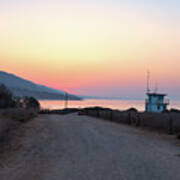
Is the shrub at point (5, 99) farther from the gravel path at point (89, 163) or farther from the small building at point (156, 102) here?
the gravel path at point (89, 163)

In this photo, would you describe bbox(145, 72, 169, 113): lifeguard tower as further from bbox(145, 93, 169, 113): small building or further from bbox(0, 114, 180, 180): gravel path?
bbox(0, 114, 180, 180): gravel path

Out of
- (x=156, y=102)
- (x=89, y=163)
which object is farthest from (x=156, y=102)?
(x=89, y=163)

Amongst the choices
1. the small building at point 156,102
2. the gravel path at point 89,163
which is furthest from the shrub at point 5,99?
the gravel path at point 89,163

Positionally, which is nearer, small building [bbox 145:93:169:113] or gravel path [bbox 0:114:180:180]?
gravel path [bbox 0:114:180:180]

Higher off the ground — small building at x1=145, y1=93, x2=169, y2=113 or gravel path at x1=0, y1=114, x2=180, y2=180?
small building at x1=145, y1=93, x2=169, y2=113

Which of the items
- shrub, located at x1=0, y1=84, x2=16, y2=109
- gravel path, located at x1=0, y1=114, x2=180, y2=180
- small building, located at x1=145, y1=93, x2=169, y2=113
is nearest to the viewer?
gravel path, located at x1=0, y1=114, x2=180, y2=180

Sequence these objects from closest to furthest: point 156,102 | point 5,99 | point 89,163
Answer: point 89,163
point 5,99
point 156,102

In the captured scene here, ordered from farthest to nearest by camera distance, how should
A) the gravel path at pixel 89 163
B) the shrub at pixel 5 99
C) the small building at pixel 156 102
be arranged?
the small building at pixel 156 102
the shrub at pixel 5 99
the gravel path at pixel 89 163

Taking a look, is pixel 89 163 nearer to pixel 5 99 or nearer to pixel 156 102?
pixel 5 99

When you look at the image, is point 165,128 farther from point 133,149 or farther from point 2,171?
point 2,171

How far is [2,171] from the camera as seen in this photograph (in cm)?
984

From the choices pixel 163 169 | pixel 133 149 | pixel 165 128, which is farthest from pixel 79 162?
pixel 165 128

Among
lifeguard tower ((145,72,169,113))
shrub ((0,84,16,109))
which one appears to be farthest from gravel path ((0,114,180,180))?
lifeguard tower ((145,72,169,113))

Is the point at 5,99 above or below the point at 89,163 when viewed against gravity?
above
